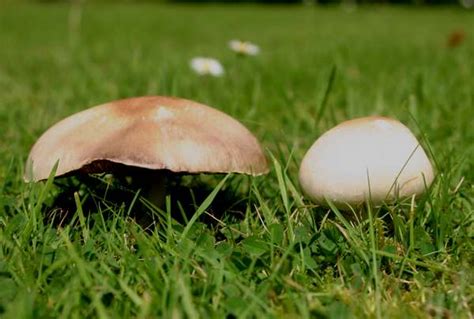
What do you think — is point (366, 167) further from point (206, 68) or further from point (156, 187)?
point (206, 68)

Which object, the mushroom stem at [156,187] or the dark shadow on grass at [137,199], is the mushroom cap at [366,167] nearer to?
the dark shadow on grass at [137,199]

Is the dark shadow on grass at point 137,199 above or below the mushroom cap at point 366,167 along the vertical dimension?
below

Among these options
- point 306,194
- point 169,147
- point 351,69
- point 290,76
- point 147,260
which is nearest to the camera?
point 147,260

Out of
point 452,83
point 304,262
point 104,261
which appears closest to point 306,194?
point 304,262

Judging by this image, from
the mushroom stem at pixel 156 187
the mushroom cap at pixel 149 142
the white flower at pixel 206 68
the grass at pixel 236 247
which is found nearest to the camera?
the grass at pixel 236 247

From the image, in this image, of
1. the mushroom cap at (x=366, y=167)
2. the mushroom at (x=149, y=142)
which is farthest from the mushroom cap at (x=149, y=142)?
the mushroom cap at (x=366, y=167)

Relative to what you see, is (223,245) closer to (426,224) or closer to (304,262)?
(304,262)

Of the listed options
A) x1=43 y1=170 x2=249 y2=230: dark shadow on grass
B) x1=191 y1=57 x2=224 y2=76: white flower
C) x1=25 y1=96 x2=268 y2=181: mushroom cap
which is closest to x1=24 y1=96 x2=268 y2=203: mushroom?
x1=25 y1=96 x2=268 y2=181: mushroom cap

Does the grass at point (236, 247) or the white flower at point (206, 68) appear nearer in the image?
the grass at point (236, 247)
